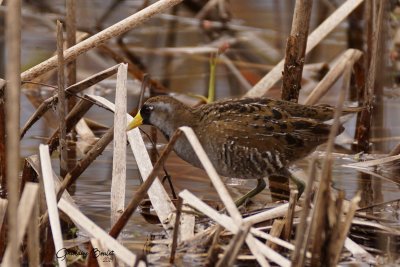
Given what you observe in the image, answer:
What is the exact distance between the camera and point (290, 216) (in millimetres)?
3240

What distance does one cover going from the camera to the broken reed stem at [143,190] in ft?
10.1

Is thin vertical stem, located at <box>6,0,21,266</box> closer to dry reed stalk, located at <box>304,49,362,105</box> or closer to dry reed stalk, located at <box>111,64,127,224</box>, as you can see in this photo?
dry reed stalk, located at <box>111,64,127,224</box>

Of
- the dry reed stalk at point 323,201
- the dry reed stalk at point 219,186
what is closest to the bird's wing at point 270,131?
the dry reed stalk at point 219,186

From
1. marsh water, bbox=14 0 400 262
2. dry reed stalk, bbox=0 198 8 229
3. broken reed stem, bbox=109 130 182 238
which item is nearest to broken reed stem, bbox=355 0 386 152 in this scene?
marsh water, bbox=14 0 400 262

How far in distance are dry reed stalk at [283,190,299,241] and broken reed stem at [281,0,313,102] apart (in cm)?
111

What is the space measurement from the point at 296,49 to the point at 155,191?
1013mm

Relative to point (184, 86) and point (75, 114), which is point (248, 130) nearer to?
point (75, 114)

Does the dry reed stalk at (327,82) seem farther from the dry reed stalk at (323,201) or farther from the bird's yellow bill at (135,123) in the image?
the dry reed stalk at (323,201)

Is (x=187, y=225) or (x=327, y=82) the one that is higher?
(x=327, y=82)

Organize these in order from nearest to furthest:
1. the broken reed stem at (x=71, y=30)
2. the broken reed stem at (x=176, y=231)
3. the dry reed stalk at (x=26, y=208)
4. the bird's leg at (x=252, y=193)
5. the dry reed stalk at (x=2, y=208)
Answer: the dry reed stalk at (x=26, y=208), the broken reed stem at (x=176, y=231), the dry reed stalk at (x=2, y=208), the bird's leg at (x=252, y=193), the broken reed stem at (x=71, y=30)

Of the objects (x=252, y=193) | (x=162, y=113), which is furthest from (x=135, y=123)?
(x=252, y=193)

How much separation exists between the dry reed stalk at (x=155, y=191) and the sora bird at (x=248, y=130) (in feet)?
0.25

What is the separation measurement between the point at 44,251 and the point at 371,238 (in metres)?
1.24

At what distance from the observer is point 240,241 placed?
282cm
